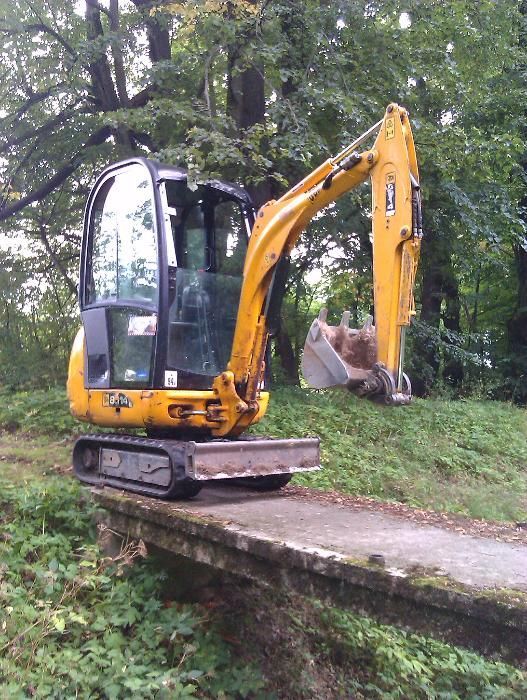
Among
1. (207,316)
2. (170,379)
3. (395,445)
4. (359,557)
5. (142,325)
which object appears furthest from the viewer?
(395,445)

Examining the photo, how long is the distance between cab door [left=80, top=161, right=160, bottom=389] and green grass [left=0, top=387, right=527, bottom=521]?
2.68 meters

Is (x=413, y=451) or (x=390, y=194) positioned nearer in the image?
(x=390, y=194)

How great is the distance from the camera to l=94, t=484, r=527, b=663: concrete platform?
10.5 feet

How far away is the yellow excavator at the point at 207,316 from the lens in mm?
4914

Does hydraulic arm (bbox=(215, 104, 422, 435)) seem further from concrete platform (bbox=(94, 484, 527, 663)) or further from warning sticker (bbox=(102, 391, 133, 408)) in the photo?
concrete platform (bbox=(94, 484, 527, 663))

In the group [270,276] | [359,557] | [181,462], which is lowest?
[359,557]

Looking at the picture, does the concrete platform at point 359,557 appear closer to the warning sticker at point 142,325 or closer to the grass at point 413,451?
the warning sticker at point 142,325

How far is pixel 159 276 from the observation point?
5746 millimetres

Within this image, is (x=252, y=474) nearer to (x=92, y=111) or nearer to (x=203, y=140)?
(x=203, y=140)

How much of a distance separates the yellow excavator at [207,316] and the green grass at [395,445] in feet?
7.72

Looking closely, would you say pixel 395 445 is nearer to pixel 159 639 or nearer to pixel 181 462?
pixel 181 462

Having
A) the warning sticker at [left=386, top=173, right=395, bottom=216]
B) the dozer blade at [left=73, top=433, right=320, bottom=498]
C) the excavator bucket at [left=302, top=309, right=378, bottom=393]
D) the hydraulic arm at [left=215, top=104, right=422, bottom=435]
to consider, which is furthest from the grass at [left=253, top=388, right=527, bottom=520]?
the warning sticker at [left=386, top=173, right=395, bottom=216]

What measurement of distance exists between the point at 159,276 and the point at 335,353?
1.67 metres

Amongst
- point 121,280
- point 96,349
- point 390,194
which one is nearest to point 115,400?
point 96,349
